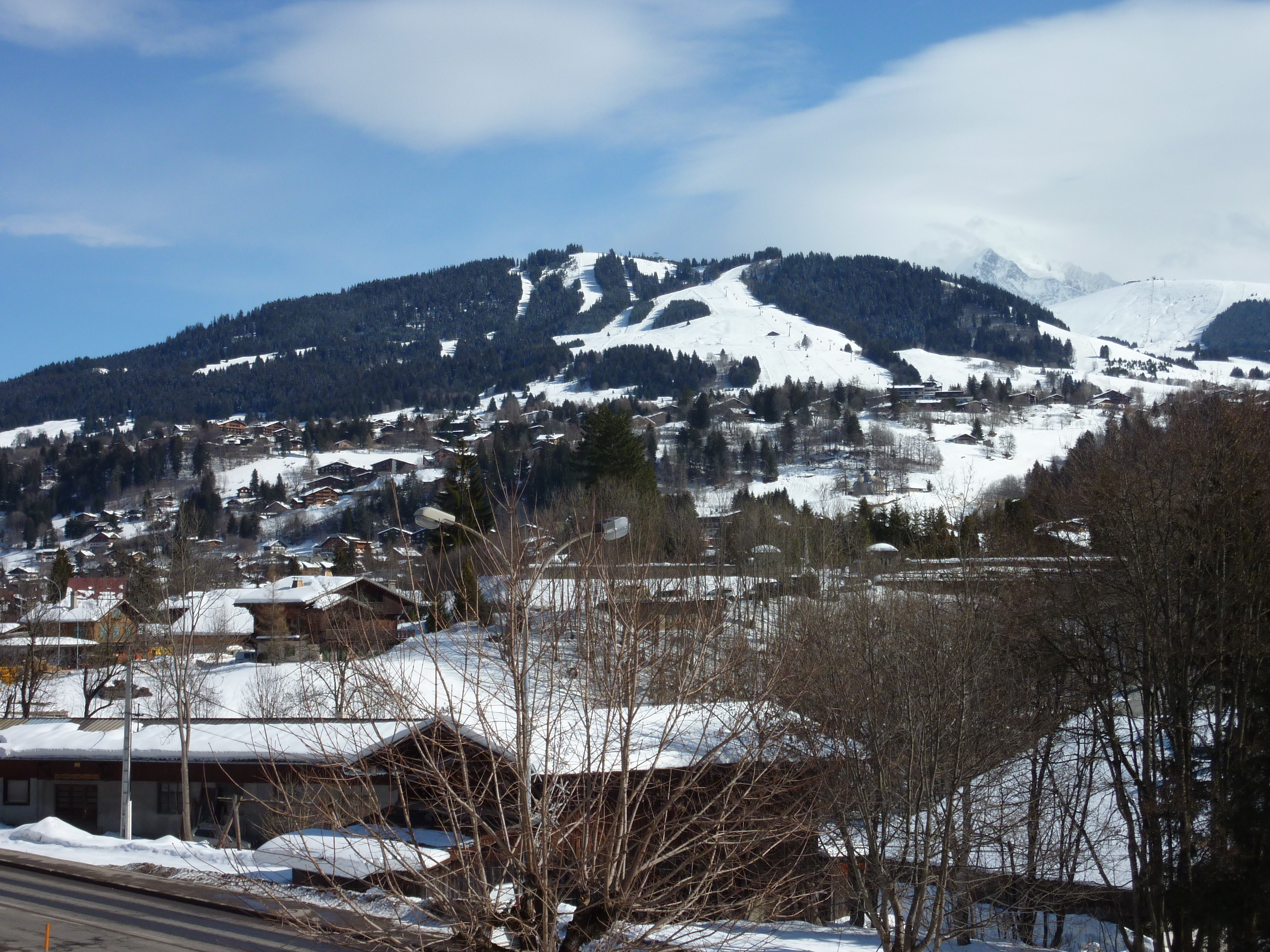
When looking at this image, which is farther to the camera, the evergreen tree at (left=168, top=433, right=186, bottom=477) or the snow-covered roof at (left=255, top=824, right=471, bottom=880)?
the evergreen tree at (left=168, top=433, right=186, bottom=477)

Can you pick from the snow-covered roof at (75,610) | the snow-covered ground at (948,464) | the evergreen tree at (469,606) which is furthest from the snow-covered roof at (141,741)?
the snow-covered ground at (948,464)

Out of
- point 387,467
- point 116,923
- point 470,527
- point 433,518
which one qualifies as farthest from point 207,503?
point 433,518

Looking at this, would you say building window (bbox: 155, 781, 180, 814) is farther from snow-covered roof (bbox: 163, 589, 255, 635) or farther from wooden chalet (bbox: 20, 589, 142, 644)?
snow-covered roof (bbox: 163, 589, 255, 635)

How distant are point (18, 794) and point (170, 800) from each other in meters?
4.63

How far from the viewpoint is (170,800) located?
29.9 metres

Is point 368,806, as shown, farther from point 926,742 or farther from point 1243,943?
point 1243,943

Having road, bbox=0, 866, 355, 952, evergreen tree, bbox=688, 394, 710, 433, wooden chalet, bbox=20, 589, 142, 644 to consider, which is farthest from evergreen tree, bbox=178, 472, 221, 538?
road, bbox=0, 866, 355, 952

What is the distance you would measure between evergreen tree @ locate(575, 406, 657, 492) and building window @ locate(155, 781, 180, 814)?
31.8 m

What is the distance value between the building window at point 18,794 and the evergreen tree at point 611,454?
111 ft

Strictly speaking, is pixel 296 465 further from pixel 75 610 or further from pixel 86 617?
pixel 75 610

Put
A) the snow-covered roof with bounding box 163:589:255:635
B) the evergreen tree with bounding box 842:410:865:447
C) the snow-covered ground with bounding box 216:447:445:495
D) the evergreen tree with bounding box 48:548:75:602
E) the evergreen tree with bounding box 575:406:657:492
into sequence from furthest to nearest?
the snow-covered ground with bounding box 216:447:445:495 → the evergreen tree with bounding box 842:410:865:447 → the evergreen tree with bounding box 48:548:75:602 → the evergreen tree with bounding box 575:406:657:492 → the snow-covered roof with bounding box 163:589:255:635

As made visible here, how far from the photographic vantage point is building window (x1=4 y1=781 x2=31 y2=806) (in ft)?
Answer: 97.8

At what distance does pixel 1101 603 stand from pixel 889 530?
4865 cm

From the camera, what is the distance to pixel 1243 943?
19469 mm
